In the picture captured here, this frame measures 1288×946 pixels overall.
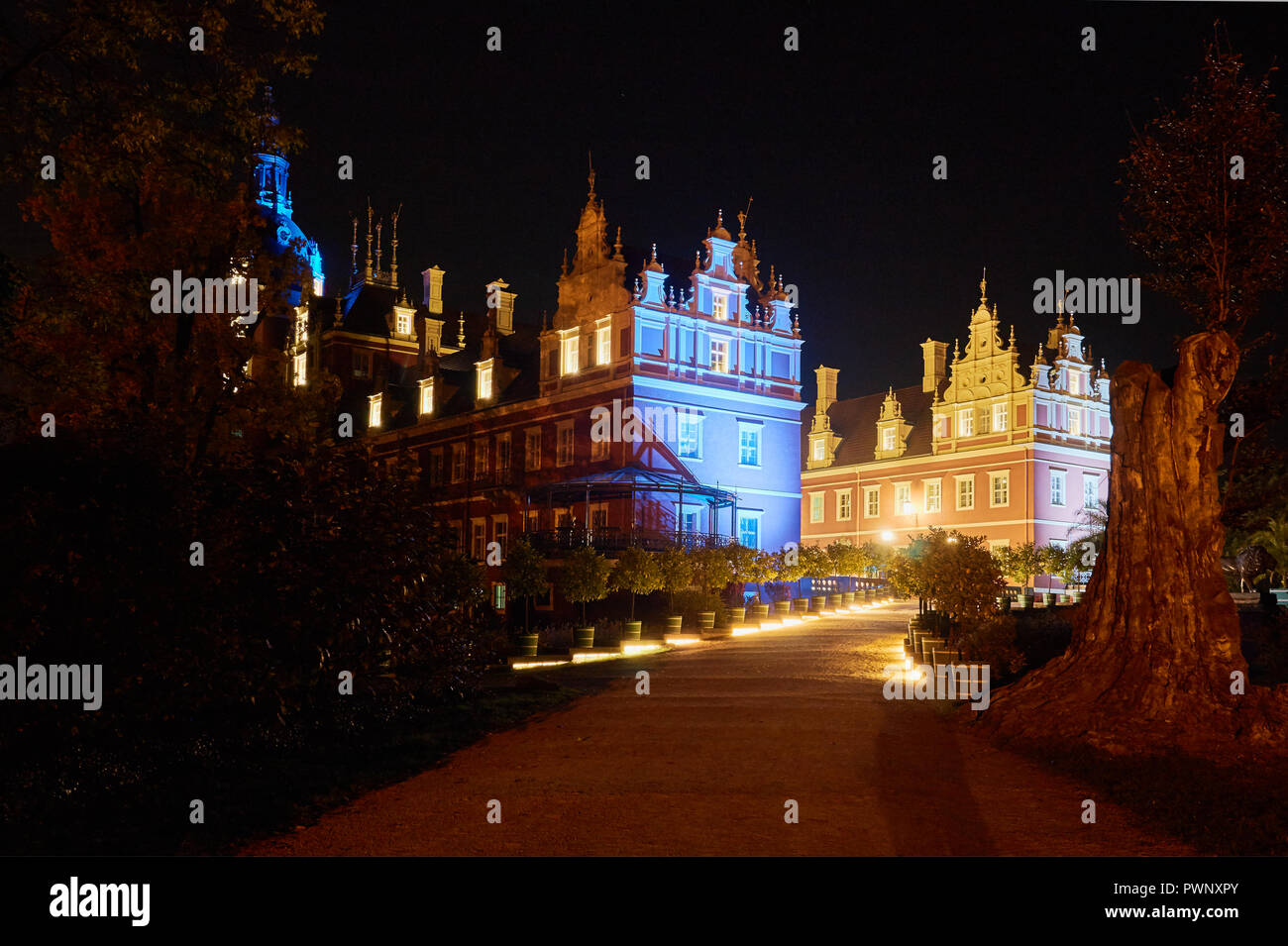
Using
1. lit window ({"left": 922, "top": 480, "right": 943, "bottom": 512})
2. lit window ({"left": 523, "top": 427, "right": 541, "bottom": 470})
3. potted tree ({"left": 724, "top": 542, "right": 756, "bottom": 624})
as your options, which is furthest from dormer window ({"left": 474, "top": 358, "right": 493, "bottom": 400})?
lit window ({"left": 922, "top": 480, "right": 943, "bottom": 512})

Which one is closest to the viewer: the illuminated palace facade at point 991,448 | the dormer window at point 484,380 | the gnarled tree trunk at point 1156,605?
the gnarled tree trunk at point 1156,605

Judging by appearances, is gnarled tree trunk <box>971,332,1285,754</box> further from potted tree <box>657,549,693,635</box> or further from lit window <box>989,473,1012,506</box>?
lit window <box>989,473,1012,506</box>

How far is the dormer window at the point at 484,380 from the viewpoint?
168 ft

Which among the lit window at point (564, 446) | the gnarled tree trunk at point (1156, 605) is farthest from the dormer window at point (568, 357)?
the gnarled tree trunk at point (1156, 605)

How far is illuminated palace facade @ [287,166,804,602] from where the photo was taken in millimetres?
40844

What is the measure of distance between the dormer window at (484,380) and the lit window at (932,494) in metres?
25.2

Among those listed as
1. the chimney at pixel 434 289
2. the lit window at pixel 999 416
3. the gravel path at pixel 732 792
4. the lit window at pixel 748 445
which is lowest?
the gravel path at pixel 732 792

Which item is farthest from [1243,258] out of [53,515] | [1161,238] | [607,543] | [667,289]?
[667,289]

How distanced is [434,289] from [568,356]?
21.5m

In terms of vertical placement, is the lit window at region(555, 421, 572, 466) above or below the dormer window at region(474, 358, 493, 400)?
below

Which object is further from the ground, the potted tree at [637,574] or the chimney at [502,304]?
the chimney at [502,304]

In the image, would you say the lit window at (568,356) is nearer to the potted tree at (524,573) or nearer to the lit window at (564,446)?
the lit window at (564,446)

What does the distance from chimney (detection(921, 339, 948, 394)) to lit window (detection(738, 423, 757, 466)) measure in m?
22.9

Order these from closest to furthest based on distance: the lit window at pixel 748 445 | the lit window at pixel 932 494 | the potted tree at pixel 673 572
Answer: the potted tree at pixel 673 572
the lit window at pixel 748 445
the lit window at pixel 932 494
